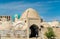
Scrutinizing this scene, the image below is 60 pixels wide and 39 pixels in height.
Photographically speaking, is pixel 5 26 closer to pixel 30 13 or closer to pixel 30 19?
pixel 30 19

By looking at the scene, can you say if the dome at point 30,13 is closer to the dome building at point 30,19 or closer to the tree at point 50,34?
the dome building at point 30,19

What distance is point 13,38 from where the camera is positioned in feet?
93.9

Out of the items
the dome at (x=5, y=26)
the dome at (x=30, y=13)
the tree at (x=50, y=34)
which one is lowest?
the tree at (x=50, y=34)

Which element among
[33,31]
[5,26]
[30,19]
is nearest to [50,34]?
[30,19]

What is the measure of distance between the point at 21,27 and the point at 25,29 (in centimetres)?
74

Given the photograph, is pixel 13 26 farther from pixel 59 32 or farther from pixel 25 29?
pixel 59 32

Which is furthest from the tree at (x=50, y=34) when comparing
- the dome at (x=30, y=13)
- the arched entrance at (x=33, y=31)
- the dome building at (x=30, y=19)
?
the arched entrance at (x=33, y=31)

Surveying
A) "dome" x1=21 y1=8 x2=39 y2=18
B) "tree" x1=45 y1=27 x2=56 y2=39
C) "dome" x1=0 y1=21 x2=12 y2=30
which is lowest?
"tree" x1=45 y1=27 x2=56 y2=39

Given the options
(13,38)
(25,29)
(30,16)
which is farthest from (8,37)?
(30,16)

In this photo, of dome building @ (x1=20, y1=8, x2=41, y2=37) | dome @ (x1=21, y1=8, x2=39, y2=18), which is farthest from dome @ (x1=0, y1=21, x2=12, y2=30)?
dome @ (x1=21, y1=8, x2=39, y2=18)

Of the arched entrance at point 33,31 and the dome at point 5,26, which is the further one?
the arched entrance at point 33,31

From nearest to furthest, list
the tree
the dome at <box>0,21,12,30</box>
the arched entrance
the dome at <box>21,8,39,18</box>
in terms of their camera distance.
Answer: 1. the tree
2. the dome at <box>0,21,12,30</box>
3. the dome at <box>21,8,39,18</box>
4. the arched entrance

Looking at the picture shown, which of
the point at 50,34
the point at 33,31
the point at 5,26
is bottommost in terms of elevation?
the point at 50,34

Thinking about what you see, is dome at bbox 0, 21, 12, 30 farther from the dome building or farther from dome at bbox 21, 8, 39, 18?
dome at bbox 21, 8, 39, 18
